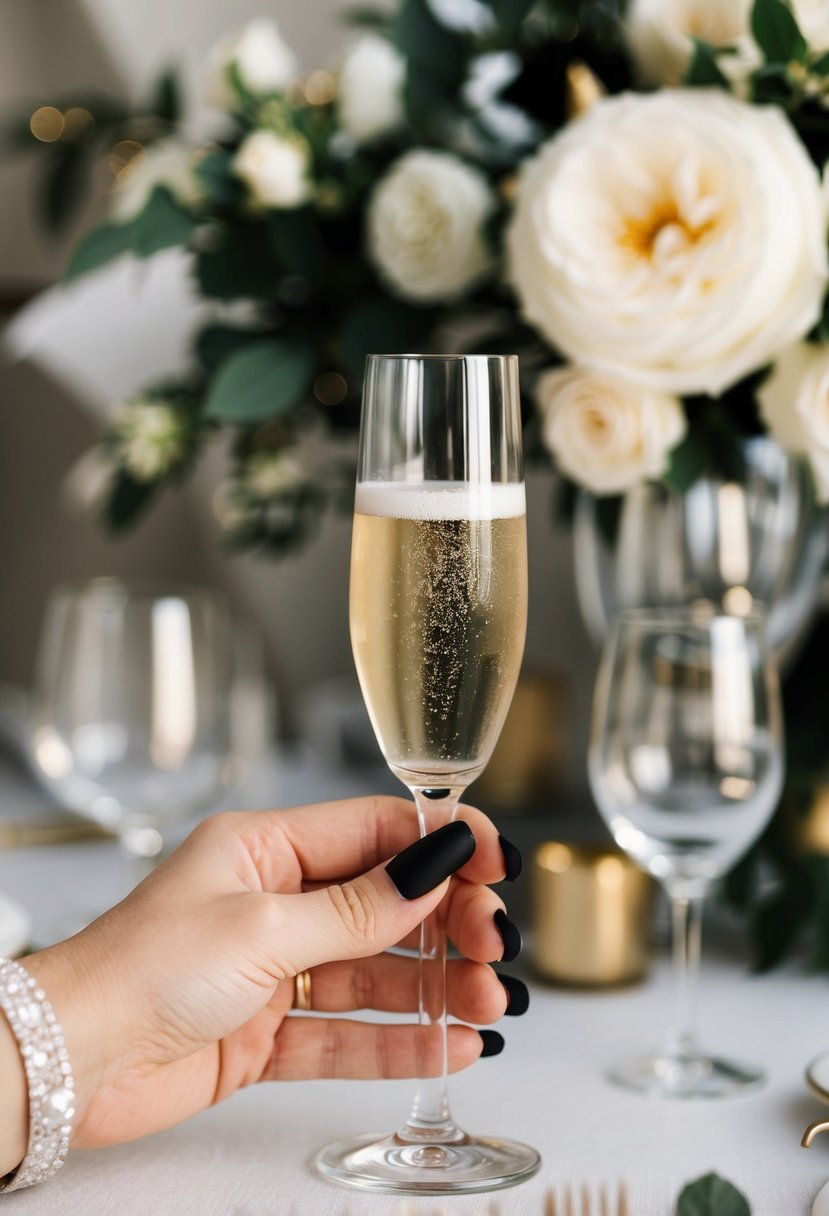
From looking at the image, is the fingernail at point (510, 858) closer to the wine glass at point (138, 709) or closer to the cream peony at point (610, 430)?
the cream peony at point (610, 430)

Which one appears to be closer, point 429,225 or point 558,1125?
point 558,1125

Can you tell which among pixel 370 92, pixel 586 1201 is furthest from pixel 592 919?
pixel 370 92

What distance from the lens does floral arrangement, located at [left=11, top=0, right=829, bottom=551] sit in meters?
0.98

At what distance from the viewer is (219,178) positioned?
1.21 m

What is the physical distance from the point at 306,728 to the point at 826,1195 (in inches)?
50.4

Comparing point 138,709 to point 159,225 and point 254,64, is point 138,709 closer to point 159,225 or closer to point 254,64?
point 159,225

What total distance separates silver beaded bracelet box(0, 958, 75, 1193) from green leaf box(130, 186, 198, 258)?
Answer: 0.64 metres

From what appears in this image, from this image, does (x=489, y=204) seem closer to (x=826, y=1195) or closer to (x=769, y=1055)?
(x=769, y=1055)

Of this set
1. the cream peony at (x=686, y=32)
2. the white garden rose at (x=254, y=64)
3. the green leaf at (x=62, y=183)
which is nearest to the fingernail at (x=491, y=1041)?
the cream peony at (x=686, y=32)

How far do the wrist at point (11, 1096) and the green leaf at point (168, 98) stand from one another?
100cm

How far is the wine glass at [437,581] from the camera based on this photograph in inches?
28.4

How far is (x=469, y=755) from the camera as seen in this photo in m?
0.75

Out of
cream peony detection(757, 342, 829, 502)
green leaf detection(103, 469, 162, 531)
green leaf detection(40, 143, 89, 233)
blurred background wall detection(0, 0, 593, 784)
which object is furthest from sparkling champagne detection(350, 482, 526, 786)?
blurred background wall detection(0, 0, 593, 784)

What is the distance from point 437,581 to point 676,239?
1.27 ft
